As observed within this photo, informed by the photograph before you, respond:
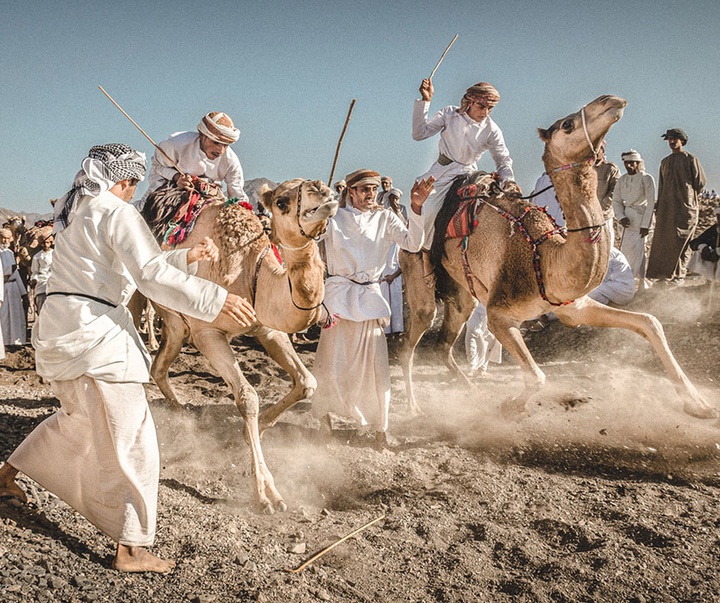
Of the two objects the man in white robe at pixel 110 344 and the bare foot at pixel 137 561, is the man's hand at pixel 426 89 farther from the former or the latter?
the bare foot at pixel 137 561

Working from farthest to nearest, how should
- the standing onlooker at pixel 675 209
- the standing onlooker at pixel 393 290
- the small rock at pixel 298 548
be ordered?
1. the standing onlooker at pixel 675 209
2. the standing onlooker at pixel 393 290
3. the small rock at pixel 298 548

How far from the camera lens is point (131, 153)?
375 cm

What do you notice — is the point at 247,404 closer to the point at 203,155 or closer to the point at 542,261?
the point at 542,261

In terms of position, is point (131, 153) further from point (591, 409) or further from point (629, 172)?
point (629, 172)

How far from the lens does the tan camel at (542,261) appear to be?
5.01 metres

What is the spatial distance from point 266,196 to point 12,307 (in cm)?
911

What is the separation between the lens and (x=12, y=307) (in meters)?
11.5

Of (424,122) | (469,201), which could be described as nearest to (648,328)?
(469,201)

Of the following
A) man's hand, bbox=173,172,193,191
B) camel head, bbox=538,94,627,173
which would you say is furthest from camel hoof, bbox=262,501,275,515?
camel head, bbox=538,94,627,173

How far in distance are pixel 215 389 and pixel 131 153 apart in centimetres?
461

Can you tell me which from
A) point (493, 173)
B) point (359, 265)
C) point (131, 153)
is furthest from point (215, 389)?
point (131, 153)

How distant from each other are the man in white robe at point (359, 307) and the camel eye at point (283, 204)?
194 cm

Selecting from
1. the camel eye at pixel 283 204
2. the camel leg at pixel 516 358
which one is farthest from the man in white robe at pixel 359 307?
the camel eye at pixel 283 204

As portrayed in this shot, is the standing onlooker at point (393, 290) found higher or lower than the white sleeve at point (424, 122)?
lower
